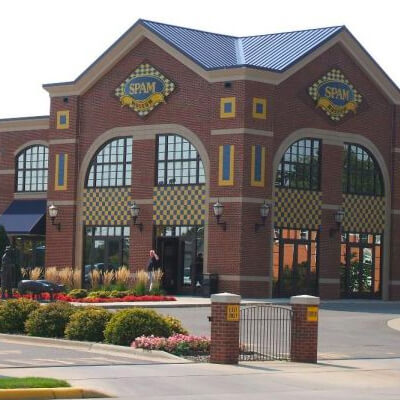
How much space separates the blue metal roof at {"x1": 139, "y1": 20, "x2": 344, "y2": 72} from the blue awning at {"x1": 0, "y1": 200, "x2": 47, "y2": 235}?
10.1 metres

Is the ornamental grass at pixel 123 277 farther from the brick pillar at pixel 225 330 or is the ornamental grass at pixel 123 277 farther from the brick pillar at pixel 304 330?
the brick pillar at pixel 225 330

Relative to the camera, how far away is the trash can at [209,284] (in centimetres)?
4250

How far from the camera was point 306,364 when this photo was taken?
21750 mm

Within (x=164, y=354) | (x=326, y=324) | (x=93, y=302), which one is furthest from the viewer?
(x=93, y=302)

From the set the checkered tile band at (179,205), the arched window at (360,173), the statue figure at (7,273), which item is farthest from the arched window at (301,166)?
the statue figure at (7,273)

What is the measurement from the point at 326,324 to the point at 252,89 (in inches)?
537

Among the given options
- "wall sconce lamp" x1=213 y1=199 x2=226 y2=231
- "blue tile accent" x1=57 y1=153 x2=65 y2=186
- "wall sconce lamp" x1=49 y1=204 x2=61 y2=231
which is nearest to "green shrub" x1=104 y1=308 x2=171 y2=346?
"wall sconce lamp" x1=213 y1=199 x2=226 y2=231

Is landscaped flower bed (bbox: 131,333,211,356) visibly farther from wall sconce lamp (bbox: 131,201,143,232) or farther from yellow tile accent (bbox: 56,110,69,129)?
yellow tile accent (bbox: 56,110,69,129)

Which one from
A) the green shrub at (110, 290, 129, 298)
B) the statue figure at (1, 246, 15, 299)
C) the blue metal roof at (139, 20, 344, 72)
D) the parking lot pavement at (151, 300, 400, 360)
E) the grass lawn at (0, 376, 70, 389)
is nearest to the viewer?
the grass lawn at (0, 376, 70, 389)

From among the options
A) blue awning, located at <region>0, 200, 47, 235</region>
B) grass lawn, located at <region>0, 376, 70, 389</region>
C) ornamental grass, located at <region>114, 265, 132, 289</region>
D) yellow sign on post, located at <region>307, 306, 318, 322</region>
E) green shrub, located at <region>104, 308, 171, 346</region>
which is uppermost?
blue awning, located at <region>0, 200, 47, 235</region>

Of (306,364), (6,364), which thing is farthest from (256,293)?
(6,364)

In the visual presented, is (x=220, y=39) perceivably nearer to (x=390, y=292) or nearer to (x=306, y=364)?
(x=390, y=292)

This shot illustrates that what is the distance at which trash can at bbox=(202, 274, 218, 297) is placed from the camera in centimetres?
4250

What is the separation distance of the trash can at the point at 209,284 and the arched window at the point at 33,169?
11696 mm
